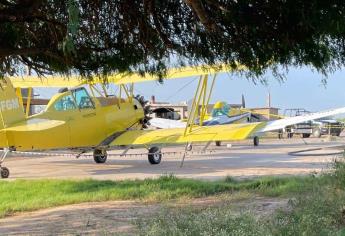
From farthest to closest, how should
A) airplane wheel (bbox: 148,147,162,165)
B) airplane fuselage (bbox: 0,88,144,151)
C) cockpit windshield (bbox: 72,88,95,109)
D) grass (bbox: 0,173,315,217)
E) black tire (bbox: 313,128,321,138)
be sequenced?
black tire (bbox: 313,128,321,138)
airplane wheel (bbox: 148,147,162,165)
cockpit windshield (bbox: 72,88,95,109)
airplane fuselage (bbox: 0,88,144,151)
grass (bbox: 0,173,315,217)

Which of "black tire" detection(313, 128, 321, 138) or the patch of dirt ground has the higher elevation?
the patch of dirt ground

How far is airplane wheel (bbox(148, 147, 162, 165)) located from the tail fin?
13.7 ft

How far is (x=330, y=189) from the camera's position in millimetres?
6172

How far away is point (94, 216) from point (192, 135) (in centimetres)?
836

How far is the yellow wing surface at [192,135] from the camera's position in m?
15.4

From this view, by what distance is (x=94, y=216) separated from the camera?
8273 mm

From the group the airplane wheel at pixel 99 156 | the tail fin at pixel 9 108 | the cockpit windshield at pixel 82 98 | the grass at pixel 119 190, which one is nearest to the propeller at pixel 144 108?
the airplane wheel at pixel 99 156

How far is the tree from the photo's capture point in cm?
320

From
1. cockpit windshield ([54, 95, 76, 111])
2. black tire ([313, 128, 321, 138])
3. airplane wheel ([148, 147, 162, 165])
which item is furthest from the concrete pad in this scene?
black tire ([313, 128, 321, 138])

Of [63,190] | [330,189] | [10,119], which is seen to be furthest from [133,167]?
[330,189]

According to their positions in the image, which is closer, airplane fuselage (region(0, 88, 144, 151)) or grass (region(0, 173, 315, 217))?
grass (region(0, 173, 315, 217))

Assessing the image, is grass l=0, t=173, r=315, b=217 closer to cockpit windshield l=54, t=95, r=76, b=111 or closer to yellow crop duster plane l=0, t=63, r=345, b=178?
yellow crop duster plane l=0, t=63, r=345, b=178

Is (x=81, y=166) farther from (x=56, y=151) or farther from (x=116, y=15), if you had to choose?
(x=116, y=15)

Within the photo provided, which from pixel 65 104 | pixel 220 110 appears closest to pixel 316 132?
pixel 220 110
